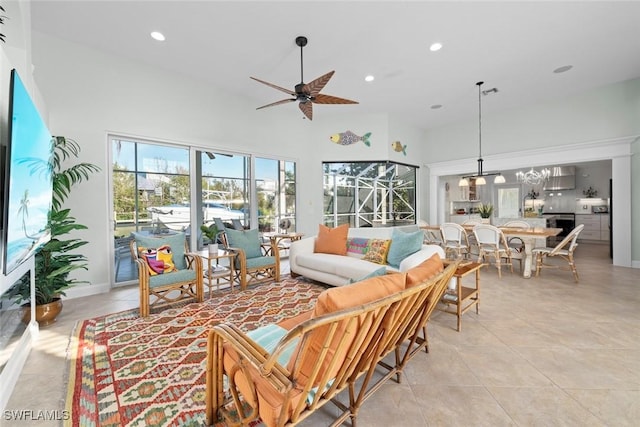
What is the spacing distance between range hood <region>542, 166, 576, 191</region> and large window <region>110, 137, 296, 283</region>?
860 cm

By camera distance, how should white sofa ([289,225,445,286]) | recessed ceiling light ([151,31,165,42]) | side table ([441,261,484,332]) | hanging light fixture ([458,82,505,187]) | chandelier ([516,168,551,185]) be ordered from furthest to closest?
chandelier ([516,168,551,185])
hanging light fixture ([458,82,505,187])
recessed ceiling light ([151,31,165,42])
white sofa ([289,225,445,286])
side table ([441,261,484,332])

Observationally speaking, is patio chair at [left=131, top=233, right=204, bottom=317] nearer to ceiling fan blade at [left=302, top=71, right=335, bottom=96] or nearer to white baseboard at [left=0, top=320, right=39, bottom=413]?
white baseboard at [left=0, top=320, right=39, bottom=413]

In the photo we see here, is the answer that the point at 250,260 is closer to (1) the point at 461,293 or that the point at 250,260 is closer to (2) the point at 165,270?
(2) the point at 165,270

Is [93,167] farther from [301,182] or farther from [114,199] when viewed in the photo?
[301,182]

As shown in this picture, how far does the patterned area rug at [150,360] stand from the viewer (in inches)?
60.0

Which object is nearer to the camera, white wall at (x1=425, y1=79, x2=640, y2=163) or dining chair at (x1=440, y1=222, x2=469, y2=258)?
white wall at (x1=425, y1=79, x2=640, y2=163)

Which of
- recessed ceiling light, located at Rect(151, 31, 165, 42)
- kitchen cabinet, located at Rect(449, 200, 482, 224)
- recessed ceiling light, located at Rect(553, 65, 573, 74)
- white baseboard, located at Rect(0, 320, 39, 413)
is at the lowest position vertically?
white baseboard, located at Rect(0, 320, 39, 413)

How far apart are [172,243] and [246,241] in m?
1.00

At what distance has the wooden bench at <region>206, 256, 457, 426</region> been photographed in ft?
3.34

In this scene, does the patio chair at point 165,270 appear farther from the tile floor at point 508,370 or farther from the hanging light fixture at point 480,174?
the hanging light fixture at point 480,174

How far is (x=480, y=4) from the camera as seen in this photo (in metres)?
2.80

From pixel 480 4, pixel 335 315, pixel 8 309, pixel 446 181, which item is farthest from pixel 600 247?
pixel 8 309

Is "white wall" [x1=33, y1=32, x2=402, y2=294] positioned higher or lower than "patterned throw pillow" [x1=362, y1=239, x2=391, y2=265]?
higher

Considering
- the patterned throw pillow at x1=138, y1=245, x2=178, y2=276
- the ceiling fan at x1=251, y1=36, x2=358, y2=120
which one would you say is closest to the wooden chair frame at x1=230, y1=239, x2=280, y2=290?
the patterned throw pillow at x1=138, y1=245, x2=178, y2=276
